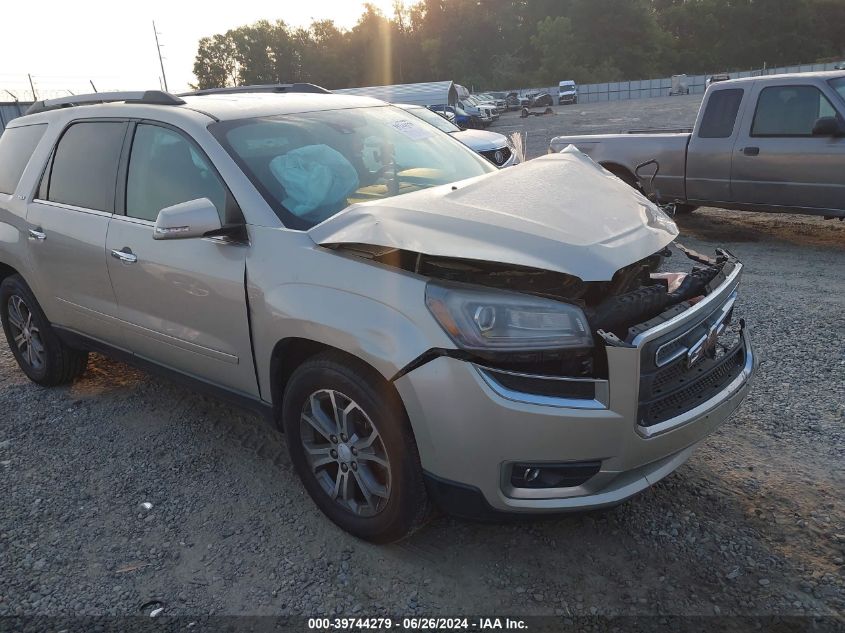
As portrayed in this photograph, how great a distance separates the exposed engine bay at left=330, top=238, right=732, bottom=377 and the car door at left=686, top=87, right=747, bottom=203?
5.41 meters

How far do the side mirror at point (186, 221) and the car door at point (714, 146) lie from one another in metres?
6.48

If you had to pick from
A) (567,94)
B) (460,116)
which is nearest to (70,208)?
(460,116)

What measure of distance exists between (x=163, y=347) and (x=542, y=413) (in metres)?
2.17

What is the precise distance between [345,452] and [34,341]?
3.16m

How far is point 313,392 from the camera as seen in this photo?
2.76 m

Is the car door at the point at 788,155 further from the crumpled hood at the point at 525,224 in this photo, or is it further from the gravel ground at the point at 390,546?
the crumpled hood at the point at 525,224

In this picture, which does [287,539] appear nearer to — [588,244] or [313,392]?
[313,392]

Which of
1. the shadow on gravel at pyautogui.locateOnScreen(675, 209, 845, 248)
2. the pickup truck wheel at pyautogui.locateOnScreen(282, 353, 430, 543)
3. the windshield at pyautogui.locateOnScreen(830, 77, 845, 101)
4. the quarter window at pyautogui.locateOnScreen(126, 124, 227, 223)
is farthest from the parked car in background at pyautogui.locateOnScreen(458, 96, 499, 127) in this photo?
the pickup truck wheel at pyautogui.locateOnScreen(282, 353, 430, 543)

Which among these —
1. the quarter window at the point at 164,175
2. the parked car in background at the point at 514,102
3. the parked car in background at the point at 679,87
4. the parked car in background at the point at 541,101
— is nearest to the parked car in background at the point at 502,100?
the parked car in background at the point at 514,102

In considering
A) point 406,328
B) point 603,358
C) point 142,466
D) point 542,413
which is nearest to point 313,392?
point 406,328

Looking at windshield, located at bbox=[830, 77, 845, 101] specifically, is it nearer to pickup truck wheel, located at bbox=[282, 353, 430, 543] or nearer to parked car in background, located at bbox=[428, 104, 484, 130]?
pickup truck wheel, located at bbox=[282, 353, 430, 543]

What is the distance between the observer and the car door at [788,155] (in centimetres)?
682

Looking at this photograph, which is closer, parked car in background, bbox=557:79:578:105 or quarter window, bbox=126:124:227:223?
quarter window, bbox=126:124:227:223

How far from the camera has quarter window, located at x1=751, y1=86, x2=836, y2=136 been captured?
699 cm
